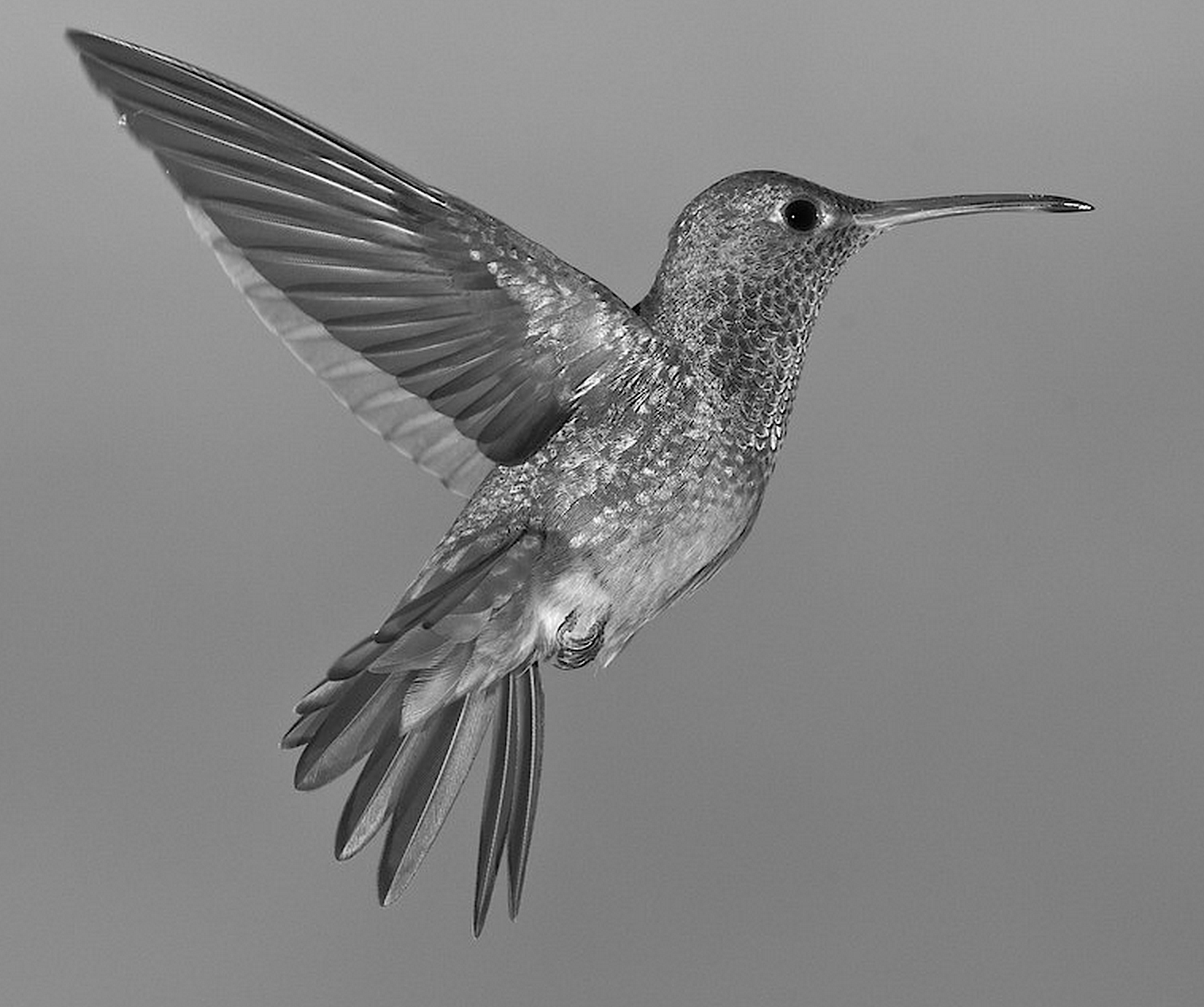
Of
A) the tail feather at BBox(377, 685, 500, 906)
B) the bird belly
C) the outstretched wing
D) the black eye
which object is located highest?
the black eye

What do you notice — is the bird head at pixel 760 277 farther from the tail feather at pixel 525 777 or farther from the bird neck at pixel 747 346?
the tail feather at pixel 525 777

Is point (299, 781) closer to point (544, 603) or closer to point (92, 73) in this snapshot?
point (544, 603)

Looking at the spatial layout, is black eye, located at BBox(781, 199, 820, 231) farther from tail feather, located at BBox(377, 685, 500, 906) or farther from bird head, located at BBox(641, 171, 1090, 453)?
tail feather, located at BBox(377, 685, 500, 906)

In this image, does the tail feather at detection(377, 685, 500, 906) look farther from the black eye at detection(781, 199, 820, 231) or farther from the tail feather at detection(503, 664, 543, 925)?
the black eye at detection(781, 199, 820, 231)

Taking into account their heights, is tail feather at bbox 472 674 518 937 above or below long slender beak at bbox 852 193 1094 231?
below

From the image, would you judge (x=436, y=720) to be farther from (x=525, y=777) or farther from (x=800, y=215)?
(x=800, y=215)

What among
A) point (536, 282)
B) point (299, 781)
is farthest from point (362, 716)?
point (536, 282)

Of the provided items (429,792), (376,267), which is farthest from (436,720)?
(376,267)

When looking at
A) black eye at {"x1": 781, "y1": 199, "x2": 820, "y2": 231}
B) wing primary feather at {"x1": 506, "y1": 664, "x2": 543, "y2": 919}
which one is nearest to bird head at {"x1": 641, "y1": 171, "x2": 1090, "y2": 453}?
black eye at {"x1": 781, "y1": 199, "x2": 820, "y2": 231}
